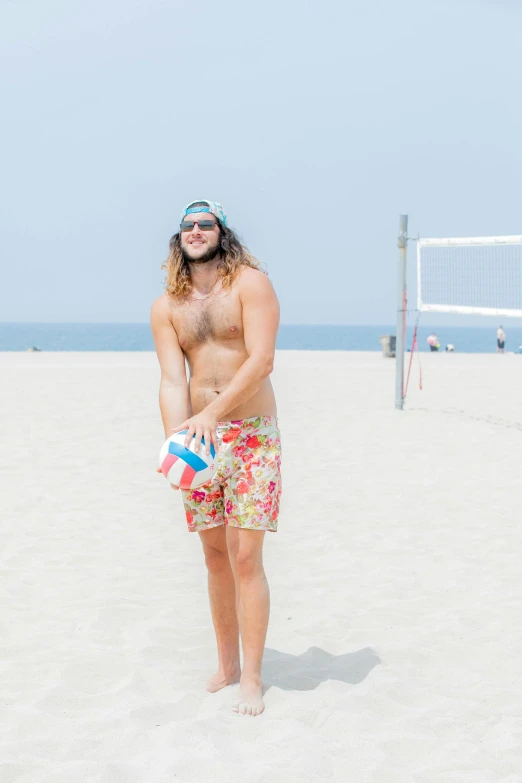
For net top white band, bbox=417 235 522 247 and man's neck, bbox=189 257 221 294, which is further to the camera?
net top white band, bbox=417 235 522 247

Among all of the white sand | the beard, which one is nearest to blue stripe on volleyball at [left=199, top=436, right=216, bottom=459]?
the beard

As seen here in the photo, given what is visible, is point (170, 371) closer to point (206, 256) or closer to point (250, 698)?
point (206, 256)

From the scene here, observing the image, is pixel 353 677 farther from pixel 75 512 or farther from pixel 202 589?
pixel 75 512

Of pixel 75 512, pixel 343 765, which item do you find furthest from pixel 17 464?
pixel 343 765

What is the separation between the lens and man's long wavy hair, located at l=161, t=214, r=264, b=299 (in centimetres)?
329

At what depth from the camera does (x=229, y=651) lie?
3.56 metres

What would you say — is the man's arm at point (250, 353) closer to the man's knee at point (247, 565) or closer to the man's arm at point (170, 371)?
the man's arm at point (170, 371)

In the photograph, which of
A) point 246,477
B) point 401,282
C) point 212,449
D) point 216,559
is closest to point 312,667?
point 216,559

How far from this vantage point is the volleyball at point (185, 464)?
10.00 ft

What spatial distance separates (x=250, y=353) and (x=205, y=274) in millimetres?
352

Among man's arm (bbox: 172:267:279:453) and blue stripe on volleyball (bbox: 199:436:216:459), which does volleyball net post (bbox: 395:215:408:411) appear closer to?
man's arm (bbox: 172:267:279:453)

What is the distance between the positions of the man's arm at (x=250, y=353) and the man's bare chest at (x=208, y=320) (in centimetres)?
4

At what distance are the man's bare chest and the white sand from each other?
1319 millimetres

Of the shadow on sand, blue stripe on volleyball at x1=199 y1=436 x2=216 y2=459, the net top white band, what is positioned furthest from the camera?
the net top white band
